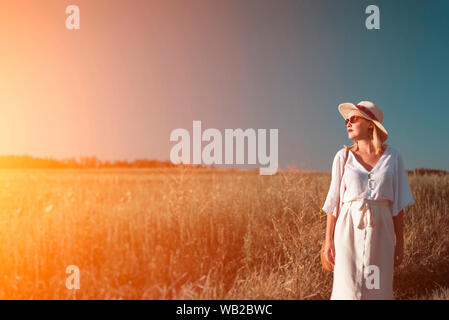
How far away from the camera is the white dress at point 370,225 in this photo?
247 cm

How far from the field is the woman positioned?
40.0 inches

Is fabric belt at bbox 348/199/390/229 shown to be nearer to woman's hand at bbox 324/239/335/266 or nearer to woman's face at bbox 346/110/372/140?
woman's hand at bbox 324/239/335/266

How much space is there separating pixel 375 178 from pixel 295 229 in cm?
214

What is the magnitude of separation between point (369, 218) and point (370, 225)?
5cm

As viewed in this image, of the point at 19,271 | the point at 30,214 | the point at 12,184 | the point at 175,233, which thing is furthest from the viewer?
the point at 12,184

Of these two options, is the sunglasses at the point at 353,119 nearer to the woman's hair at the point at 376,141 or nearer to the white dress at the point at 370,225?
the woman's hair at the point at 376,141

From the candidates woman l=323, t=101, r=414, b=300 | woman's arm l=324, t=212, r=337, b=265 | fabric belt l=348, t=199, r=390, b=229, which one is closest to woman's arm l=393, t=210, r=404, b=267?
woman l=323, t=101, r=414, b=300

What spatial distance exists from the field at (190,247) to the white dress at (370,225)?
1.01m

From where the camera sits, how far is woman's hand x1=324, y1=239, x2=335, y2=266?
266 cm

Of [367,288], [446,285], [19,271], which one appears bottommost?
[446,285]

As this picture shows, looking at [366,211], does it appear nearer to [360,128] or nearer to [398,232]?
[398,232]

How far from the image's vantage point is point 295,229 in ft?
14.6

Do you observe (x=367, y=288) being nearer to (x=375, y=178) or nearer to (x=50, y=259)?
(x=375, y=178)
